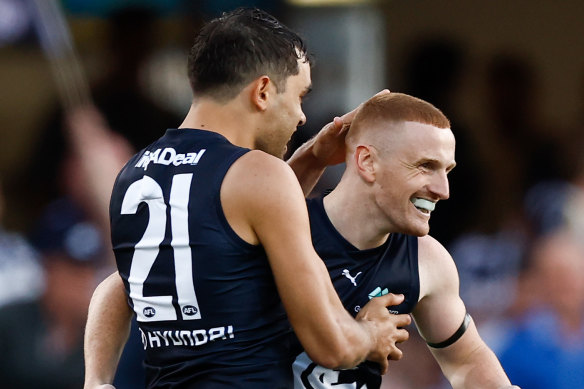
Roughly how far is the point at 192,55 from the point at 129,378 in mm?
3033

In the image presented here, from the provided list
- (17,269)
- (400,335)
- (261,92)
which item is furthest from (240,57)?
(17,269)

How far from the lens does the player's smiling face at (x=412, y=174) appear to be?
12.1 ft

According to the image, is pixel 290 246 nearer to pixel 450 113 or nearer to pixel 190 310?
pixel 190 310

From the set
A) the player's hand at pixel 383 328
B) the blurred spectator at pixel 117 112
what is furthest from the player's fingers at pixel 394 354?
the blurred spectator at pixel 117 112

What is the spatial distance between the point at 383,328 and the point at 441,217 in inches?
172

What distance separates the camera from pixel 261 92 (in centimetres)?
347

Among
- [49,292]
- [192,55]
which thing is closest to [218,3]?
[49,292]

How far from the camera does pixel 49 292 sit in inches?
283

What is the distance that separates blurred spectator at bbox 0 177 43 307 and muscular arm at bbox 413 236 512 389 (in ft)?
12.8

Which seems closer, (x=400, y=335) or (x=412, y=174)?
(x=400, y=335)

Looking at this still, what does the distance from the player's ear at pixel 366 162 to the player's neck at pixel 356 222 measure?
76mm

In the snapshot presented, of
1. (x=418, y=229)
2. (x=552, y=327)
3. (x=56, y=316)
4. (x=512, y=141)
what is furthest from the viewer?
(x=512, y=141)

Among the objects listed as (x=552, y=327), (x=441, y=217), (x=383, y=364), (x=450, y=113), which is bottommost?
→ (x=552, y=327)

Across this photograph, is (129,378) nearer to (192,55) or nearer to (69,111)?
(69,111)
